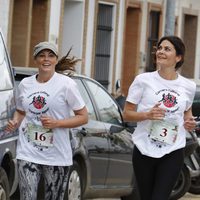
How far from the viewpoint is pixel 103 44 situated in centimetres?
2980

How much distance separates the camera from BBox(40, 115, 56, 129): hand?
8898 millimetres

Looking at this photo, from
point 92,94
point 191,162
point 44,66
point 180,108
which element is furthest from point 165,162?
point 191,162

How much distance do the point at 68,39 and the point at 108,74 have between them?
2285mm

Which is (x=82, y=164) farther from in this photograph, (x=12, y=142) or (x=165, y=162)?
(x=165, y=162)

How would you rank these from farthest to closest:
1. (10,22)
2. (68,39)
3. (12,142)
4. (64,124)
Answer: (68,39)
(10,22)
(12,142)
(64,124)

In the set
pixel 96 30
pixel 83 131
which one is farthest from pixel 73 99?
pixel 96 30

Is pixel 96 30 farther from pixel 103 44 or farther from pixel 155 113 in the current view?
pixel 155 113

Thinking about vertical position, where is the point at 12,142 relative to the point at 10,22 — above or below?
below

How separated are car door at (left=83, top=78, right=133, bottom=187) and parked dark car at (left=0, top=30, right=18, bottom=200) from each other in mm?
2012

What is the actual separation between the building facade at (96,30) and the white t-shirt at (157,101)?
14.3 m

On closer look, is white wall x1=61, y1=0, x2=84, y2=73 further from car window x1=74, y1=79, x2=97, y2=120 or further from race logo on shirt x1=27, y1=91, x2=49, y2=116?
race logo on shirt x1=27, y1=91, x2=49, y2=116

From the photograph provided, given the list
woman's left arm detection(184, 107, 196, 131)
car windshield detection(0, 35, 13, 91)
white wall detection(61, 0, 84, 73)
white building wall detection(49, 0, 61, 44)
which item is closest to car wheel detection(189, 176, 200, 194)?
car windshield detection(0, 35, 13, 91)

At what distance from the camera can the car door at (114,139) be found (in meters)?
12.4

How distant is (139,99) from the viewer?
9141 mm
